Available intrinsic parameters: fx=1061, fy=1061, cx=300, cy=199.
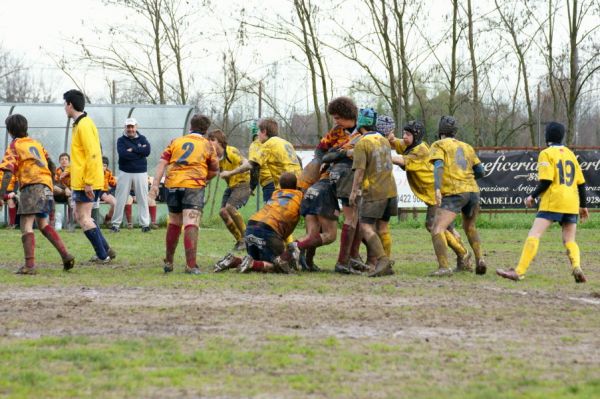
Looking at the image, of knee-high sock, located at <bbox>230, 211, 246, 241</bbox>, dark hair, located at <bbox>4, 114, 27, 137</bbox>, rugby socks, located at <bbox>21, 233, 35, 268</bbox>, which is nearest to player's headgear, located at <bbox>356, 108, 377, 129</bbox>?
dark hair, located at <bbox>4, 114, 27, 137</bbox>

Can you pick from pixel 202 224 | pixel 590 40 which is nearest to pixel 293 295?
pixel 202 224

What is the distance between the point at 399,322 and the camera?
25.8ft

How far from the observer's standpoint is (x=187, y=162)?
11.7m

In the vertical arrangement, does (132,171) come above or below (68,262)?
above

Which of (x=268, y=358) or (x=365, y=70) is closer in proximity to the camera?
(x=268, y=358)

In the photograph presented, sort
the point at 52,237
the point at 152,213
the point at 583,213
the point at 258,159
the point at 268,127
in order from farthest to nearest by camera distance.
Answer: the point at 152,213
the point at 268,127
the point at 258,159
the point at 52,237
the point at 583,213

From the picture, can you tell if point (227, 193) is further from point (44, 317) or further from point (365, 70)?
point (365, 70)

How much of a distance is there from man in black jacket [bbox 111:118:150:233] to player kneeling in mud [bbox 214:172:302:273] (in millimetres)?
8308

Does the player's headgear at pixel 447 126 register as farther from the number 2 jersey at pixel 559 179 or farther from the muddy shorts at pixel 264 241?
the muddy shorts at pixel 264 241

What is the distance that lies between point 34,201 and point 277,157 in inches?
131

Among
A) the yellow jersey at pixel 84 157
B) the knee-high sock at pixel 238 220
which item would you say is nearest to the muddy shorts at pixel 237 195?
the knee-high sock at pixel 238 220

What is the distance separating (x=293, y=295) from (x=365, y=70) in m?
17.3

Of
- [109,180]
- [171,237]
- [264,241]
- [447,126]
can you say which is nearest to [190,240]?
[171,237]

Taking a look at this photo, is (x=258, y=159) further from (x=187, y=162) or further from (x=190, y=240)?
(x=190, y=240)
